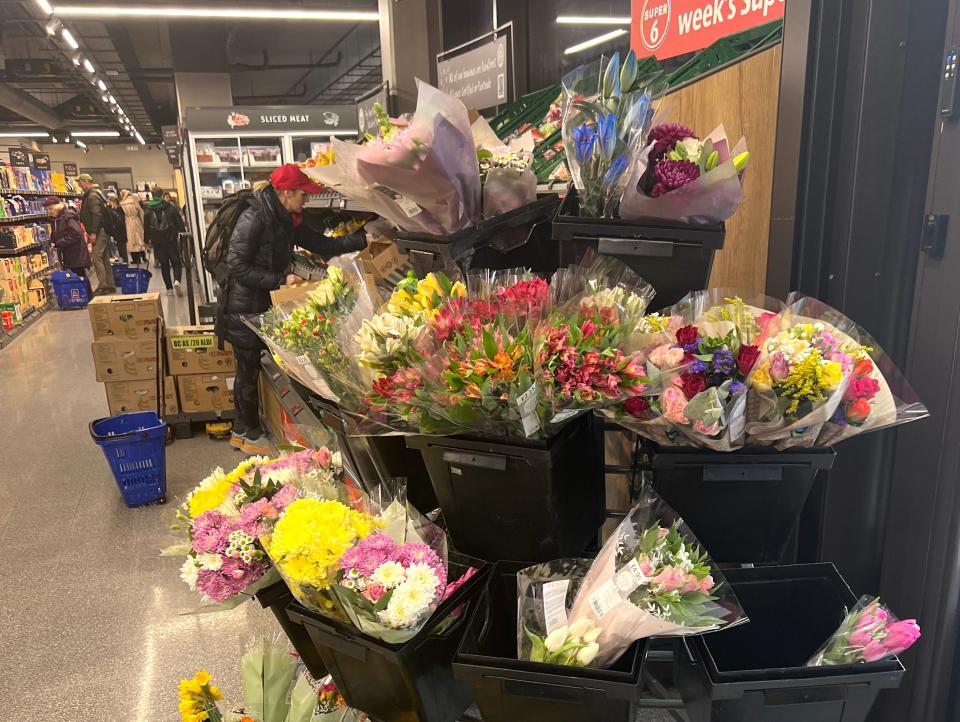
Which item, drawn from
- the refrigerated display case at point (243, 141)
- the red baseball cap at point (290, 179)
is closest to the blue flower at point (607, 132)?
the red baseball cap at point (290, 179)

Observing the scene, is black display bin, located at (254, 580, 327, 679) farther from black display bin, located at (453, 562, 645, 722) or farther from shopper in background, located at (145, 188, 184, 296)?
shopper in background, located at (145, 188, 184, 296)

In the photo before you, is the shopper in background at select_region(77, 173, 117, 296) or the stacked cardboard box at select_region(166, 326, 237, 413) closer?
the stacked cardboard box at select_region(166, 326, 237, 413)

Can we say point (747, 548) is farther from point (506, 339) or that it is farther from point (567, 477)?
point (506, 339)

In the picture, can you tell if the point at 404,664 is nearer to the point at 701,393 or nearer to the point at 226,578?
the point at 226,578

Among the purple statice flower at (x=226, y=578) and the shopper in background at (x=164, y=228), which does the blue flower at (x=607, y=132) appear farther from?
the shopper in background at (x=164, y=228)

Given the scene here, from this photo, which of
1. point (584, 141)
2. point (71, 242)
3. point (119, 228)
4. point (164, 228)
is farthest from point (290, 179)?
point (119, 228)

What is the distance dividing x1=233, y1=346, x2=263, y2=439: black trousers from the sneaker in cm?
3

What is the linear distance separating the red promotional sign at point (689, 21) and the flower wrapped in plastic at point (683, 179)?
22.3 inches

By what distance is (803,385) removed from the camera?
3.63 feet

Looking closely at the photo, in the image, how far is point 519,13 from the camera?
3.48 metres

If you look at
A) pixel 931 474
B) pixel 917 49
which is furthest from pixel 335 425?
pixel 917 49

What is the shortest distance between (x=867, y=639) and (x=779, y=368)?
1.34 ft

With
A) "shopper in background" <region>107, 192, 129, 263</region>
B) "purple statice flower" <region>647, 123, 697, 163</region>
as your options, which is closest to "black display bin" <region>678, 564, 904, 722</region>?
"purple statice flower" <region>647, 123, 697, 163</region>

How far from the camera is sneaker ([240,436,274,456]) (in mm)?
4602
